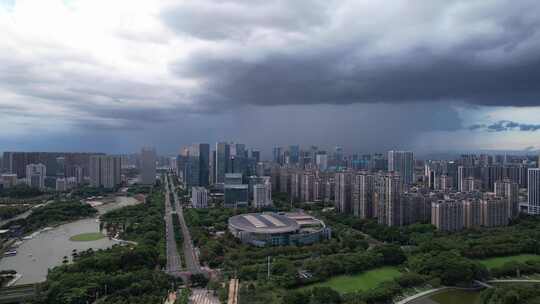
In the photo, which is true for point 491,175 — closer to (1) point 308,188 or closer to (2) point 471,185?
(2) point 471,185

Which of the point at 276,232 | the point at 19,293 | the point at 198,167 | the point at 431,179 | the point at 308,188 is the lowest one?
the point at 19,293

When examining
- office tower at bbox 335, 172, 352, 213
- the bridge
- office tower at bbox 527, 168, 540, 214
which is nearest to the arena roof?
office tower at bbox 335, 172, 352, 213

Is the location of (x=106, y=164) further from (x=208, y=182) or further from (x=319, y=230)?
(x=319, y=230)

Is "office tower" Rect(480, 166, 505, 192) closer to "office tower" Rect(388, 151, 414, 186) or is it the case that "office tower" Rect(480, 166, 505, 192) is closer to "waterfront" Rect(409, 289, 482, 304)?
"office tower" Rect(388, 151, 414, 186)

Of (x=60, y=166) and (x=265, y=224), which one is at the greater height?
(x=60, y=166)

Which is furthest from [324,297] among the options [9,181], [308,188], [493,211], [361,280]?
[9,181]

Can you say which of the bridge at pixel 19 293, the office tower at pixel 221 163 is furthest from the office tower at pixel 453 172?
the bridge at pixel 19 293
